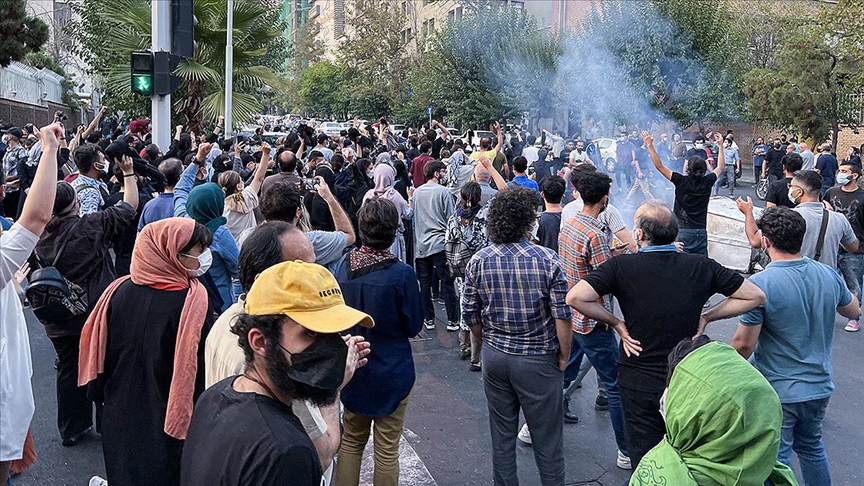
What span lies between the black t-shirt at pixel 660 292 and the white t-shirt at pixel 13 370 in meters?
2.69

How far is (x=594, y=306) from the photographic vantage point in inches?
153

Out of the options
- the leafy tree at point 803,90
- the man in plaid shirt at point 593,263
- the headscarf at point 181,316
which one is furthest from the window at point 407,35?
the headscarf at point 181,316

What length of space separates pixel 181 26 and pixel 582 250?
22.3 feet

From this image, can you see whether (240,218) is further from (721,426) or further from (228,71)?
(228,71)

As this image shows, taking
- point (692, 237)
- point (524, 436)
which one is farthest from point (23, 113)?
point (524, 436)

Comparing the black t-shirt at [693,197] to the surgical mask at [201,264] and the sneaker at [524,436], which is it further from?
the surgical mask at [201,264]

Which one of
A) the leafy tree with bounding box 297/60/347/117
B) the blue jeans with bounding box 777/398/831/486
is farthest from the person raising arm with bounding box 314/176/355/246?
the leafy tree with bounding box 297/60/347/117

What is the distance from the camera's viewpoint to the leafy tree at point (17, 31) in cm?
2159

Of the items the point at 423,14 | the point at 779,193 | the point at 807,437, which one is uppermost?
the point at 423,14

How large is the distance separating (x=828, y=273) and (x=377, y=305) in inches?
95.9

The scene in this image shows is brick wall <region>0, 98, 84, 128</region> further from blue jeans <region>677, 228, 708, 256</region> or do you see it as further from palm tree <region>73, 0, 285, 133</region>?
blue jeans <region>677, 228, 708, 256</region>

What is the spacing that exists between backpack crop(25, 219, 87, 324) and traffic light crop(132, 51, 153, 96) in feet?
16.2

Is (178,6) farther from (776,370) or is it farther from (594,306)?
(776,370)

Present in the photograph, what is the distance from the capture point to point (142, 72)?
9172 millimetres
